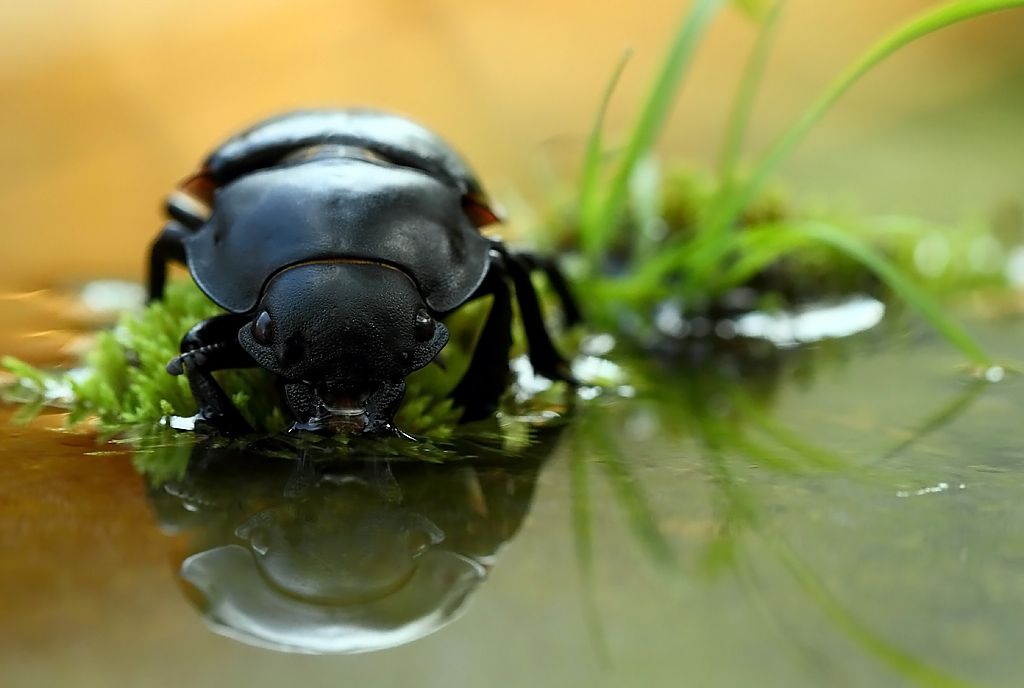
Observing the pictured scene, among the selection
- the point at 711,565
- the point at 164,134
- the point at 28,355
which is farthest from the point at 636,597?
the point at 164,134

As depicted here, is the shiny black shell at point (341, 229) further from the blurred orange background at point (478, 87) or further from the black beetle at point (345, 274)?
the blurred orange background at point (478, 87)

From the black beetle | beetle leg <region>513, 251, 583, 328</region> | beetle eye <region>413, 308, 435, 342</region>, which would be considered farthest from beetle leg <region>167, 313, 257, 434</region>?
beetle leg <region>513, 251, 583, 328</region>

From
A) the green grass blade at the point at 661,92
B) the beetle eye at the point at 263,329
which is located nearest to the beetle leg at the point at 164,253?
the beetle eye at the point at 263,329

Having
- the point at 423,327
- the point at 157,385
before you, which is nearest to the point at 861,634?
the point at 423,327

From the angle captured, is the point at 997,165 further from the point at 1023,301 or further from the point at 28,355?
the point at 28,355

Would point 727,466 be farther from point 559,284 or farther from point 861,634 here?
point 559,284
